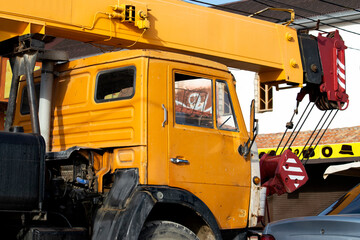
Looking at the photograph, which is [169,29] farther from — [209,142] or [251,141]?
[251,141]

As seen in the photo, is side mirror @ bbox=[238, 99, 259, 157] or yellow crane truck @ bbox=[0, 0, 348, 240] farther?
side mirror @ bbox=[238, 99, 259, 157]

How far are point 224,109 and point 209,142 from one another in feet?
1.81

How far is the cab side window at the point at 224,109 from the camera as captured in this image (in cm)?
697

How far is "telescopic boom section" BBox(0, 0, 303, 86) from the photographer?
21.7ft

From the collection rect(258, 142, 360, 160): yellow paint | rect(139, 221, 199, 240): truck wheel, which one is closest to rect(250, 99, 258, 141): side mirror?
rect(139, 221, 199, 240): truck wheel

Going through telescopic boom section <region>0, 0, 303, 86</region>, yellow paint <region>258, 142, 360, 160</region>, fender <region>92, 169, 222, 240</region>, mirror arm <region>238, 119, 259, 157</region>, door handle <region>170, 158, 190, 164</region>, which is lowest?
fender <region>92, 169, 222, 240</region>

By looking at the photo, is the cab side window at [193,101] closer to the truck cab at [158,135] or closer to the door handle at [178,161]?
the truck cab at [158,135]

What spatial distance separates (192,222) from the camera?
6.60m

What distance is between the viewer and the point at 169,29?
746cm

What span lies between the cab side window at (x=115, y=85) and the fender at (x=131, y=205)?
88 cm

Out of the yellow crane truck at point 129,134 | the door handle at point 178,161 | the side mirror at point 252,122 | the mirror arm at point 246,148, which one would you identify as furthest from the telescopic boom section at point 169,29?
the door handle at point 178,161

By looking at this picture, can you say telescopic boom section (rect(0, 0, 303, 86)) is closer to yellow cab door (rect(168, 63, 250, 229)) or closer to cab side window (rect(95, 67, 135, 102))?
cab side window (rect(95, 67, 135, 102))

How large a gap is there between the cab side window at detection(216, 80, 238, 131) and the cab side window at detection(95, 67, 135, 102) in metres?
1.10

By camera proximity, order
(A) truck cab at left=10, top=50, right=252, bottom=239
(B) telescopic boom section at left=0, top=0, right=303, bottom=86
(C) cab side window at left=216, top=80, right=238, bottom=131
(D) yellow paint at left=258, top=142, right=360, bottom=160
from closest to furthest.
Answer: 1. (A) truck cab at left=10, top=50, right=252, bottom=239
2. (B) telescopic boom section at left=0, top=0, right=303, bottom=86
3. (C) cab side window at left=216, top=80, right=238, bottom=131
4. (D) yellow paint at left=258, top=142, right=360, bottom=160
